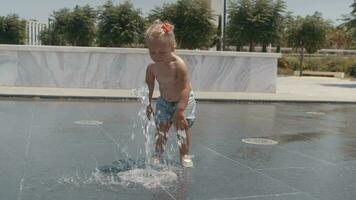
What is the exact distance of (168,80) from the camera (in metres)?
Result: 5.55

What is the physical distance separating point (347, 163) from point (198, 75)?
12.4m

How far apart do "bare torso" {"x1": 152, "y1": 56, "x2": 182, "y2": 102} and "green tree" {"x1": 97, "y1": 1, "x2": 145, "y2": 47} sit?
29839mm

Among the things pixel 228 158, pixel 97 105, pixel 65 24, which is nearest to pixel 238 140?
pixel 228 158

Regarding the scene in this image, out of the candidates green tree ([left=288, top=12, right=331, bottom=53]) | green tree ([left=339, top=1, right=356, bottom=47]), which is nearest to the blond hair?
green tree ([left=339, top=1, right=356, bottom=47])

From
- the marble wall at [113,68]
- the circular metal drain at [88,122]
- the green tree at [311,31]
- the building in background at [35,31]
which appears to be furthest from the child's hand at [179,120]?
the building in background at [35,31]

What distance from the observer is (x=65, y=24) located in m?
41.9

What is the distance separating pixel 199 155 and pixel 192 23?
29.0 metres

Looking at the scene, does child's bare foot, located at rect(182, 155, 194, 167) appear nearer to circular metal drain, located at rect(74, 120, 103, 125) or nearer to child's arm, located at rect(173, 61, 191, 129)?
child's arm, located at rect(173, 61, 191, 129)

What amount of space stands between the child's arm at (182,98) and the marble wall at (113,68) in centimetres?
1288

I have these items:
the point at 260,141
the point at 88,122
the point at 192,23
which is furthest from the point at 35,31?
the point at 260,141

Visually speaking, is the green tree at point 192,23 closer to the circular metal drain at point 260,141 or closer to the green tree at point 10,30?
the green tree at point 10,30

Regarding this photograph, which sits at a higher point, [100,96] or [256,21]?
[256,21]

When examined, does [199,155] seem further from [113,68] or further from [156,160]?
[113,68]

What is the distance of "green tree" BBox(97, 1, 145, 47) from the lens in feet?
116
